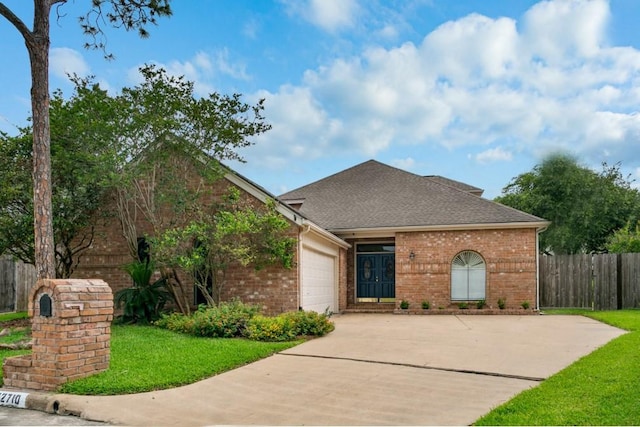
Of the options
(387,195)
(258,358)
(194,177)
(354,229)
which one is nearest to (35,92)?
(194,177)

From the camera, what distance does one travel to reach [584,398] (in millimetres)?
5785

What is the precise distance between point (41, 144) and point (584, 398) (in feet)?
32.4

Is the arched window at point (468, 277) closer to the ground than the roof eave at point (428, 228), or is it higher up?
closer to the ground

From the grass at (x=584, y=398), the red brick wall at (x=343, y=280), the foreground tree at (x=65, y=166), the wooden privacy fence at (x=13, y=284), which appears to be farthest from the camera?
the red brick wall at (x=343, y=280)

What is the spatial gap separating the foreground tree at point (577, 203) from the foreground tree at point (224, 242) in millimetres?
20832

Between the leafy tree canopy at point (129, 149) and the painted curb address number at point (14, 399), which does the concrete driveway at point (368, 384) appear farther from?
the leafy tree canopy at point (129, 149)

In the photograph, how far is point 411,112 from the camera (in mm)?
15852

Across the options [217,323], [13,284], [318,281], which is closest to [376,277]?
[318,281]

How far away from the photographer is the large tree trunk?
9.95 meters

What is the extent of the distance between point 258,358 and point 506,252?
1157cm

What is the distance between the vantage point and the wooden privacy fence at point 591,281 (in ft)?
61.9

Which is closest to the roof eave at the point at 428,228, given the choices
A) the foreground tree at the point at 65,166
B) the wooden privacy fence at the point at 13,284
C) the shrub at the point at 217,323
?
the shrub at the point at 217,323

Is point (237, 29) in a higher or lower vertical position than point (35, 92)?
higher

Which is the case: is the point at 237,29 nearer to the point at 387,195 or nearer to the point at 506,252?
the point at 387,195
